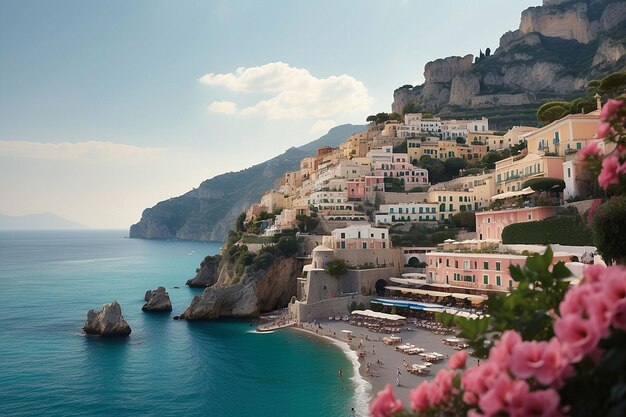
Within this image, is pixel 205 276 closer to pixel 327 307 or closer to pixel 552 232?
pixel 327 307

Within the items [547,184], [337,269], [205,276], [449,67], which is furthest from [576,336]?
[449,67]

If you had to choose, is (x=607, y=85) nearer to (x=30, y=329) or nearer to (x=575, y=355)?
(x=575, y=355)

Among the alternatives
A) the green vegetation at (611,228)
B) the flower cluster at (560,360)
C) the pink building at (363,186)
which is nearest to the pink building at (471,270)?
the green vegetation at (611,228)

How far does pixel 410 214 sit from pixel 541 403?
4823 centimetres

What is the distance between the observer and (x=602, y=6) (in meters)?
104

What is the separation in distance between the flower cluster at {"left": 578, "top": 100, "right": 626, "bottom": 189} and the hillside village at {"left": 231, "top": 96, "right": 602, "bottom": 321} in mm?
20049

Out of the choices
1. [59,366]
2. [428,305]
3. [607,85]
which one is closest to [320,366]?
[428,305]

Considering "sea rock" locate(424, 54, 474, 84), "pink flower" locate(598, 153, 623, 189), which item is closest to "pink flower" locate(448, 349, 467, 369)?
"pink flower" locate(598, 153, 623, 189)

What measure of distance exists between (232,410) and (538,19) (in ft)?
367

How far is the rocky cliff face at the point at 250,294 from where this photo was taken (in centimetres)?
4329

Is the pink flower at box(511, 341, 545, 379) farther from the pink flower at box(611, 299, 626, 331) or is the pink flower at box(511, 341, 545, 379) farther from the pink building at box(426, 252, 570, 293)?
the pink building at box(426, 252, 570, 293)

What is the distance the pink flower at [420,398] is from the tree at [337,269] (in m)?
36.2

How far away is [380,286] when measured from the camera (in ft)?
132

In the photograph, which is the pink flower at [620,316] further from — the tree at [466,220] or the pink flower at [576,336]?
the tree at [466,220]
